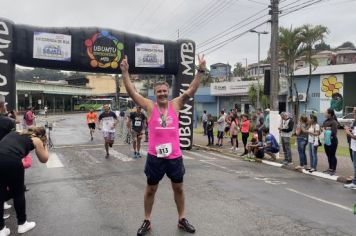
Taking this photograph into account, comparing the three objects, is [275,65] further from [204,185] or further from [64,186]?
[64,186]

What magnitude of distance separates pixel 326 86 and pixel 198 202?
29.9 metres

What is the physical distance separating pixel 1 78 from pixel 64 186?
20.5 feet

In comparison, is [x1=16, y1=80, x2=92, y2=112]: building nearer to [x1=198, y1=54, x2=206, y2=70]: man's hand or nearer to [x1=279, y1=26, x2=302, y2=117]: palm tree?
[x1=279, y1=26, x2=302, y2=117]: palm tree

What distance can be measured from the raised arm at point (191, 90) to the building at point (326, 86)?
29617 millimetres

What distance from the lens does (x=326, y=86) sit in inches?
1353

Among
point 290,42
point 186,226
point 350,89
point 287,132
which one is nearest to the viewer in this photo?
point 186,226

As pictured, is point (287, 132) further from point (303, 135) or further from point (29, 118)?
point (29, 118)

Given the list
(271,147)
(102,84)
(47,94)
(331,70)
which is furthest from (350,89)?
(102,84)

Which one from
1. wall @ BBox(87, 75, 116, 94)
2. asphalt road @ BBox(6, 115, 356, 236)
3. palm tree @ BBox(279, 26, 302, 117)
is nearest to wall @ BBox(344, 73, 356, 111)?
palm tree @ BBox(279, 26, 302, 117)

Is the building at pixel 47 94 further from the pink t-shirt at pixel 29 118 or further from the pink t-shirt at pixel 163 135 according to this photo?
the pink t-shirt at pixel 163 135

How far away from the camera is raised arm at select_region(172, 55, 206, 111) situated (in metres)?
5.57

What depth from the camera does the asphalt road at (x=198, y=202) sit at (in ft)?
18.7

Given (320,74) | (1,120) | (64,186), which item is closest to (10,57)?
(64,186)

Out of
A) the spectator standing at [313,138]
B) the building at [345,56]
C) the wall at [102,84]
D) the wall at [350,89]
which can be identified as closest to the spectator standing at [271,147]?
the spectator standing at [313,138]
